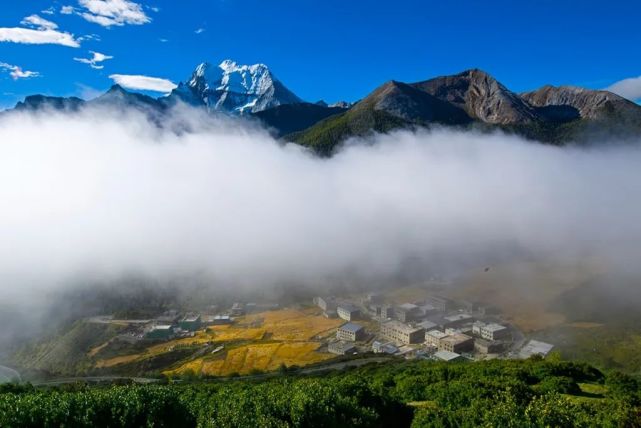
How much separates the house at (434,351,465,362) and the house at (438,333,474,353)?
67.8 inches

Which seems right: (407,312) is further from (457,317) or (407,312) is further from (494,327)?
(494,327)

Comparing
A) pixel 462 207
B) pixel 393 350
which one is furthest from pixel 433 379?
pixel 462 207

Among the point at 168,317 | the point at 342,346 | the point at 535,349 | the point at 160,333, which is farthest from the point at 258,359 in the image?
the point at 535,349

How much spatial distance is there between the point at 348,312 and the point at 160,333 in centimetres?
3127

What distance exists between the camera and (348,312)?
261 ft

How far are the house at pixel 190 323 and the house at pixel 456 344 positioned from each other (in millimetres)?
41107

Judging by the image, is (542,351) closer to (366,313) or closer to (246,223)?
(366,313)

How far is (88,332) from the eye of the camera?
3118 inches

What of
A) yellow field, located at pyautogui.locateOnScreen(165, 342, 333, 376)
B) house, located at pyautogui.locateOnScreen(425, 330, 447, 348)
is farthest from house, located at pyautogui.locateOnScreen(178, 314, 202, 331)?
house, located at pyautogui.locateOnScreen(425, 330, 447, 348)

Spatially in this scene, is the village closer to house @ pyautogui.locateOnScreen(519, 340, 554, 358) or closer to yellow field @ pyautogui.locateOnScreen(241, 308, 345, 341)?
house @ pyautogui.locateOnScreen(519, 340, 554, 358)

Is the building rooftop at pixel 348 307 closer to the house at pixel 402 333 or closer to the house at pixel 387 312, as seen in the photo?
the house at pixel 387 312

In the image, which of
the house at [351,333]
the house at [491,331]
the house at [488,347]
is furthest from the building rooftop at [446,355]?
the house at [351,333]

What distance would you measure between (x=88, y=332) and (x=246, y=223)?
3236 inches

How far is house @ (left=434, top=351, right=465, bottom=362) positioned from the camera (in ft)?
188
